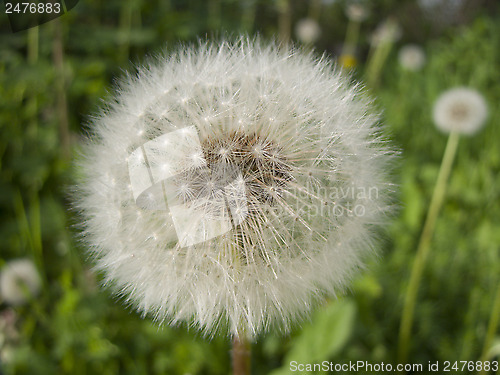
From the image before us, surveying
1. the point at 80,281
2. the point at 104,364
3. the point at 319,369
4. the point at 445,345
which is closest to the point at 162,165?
the point at 319,369

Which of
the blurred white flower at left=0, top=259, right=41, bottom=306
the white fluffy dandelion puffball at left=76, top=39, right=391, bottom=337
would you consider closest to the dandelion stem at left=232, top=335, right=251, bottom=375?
the white fluffy dandelion puffball at left=76, top=39, right=391, bottom=337

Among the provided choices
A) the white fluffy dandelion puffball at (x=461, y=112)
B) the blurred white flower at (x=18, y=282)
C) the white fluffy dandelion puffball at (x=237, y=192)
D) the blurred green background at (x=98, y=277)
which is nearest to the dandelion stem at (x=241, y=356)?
the white fluffy dandelion puffball at (x=237, y=192)

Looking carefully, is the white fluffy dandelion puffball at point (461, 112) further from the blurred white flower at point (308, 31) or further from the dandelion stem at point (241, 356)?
the blurred white flower at point (308, 31)

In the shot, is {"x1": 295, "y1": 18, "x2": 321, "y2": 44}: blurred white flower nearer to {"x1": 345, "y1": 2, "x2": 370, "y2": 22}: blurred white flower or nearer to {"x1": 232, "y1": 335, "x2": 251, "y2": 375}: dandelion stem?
{"x1": 345, "y1": 2, "x2": 370, "y2": 22}: blurred white flower

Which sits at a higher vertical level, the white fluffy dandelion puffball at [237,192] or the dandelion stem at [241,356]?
the white fluffy dandelion puffball at [237,192]

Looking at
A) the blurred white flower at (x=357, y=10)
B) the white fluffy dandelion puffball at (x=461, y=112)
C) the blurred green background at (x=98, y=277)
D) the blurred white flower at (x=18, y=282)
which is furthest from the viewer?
the blurred white flower at (x=357, y=10)

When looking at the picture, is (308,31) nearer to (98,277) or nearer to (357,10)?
(357,10)
